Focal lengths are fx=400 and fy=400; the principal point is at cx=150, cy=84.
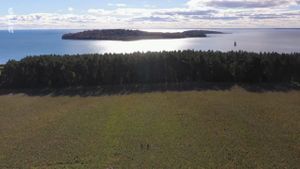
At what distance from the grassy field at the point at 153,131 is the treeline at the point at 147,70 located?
8.88 feet

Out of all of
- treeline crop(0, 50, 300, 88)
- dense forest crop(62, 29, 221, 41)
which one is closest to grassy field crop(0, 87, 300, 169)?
treeline crop(0, 50, 300, 88)

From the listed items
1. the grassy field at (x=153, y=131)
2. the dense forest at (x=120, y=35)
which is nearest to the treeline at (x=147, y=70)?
the grassy field at (x=153, y=131)

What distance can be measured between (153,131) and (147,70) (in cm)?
952

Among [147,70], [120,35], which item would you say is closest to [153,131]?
[147,70]

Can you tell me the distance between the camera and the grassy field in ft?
33.1

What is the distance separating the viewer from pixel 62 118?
14758 mm

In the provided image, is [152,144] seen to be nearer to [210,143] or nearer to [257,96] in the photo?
[210,143]

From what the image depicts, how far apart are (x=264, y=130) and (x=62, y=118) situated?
23.5ft

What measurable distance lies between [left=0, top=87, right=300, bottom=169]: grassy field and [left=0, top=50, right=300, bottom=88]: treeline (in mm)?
2708

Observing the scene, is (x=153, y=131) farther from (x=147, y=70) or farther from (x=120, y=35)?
(x=120, y=35)

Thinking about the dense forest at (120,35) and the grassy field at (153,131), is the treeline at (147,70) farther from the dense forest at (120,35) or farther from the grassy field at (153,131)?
the dense forest at (120,35)

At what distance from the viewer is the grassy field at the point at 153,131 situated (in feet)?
33.1

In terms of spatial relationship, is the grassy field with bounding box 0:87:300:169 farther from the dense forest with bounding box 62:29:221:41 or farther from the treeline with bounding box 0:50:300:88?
the dense forest with bounding box 62:29:221:41

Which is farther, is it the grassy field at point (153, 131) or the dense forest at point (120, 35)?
the dense forest at point (120, 35)
